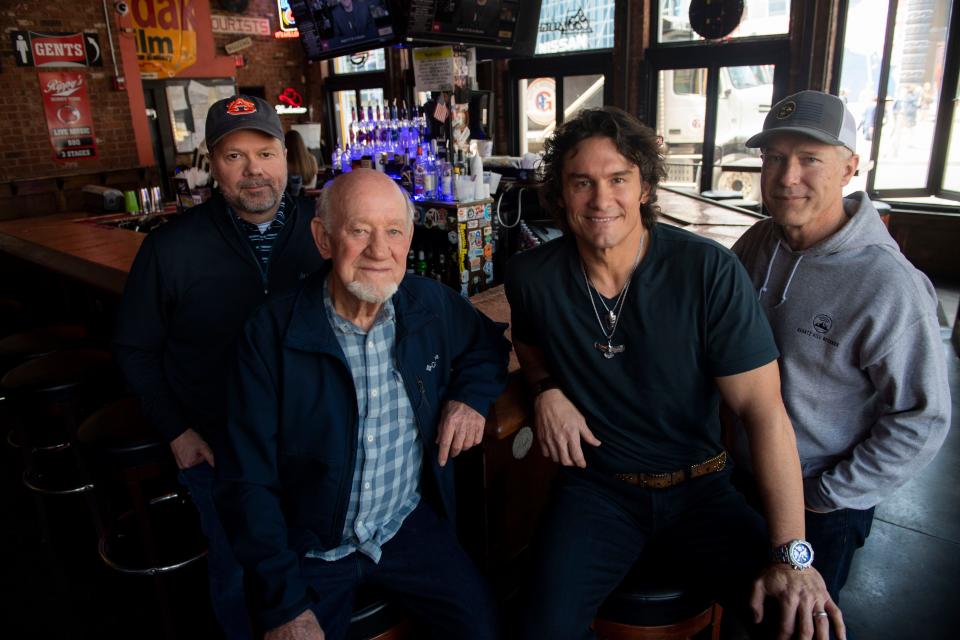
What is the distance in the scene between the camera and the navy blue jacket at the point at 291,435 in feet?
4.70

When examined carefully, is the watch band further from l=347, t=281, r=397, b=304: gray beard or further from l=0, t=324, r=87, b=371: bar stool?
l=0, t=324, r=87, b=371: bar stool

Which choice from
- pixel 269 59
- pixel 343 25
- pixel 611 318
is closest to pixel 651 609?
pixel 611 318

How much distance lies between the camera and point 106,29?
8.20 m

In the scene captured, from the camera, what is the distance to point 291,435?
1.52 metres

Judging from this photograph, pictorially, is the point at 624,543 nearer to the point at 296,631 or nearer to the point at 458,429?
the point at 458,429

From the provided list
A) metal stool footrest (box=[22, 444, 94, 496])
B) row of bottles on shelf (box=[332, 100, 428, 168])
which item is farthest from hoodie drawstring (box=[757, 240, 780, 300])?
row of bottles on shelf (box=[332, 100, 428, 168])

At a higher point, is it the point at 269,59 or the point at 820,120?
the point at 269,59

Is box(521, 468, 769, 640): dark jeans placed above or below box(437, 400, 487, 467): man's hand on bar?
below

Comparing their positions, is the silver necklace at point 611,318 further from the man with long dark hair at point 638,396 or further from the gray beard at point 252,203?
the gray beard at point 252,203

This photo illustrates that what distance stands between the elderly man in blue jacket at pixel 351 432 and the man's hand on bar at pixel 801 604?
63 cm

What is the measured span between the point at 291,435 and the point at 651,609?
35.3 inches

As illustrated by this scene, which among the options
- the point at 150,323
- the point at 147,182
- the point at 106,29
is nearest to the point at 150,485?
the point at 150,323

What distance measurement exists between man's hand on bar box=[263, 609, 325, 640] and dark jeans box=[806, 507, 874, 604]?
118 centimetres

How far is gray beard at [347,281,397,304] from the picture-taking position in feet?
5.01
